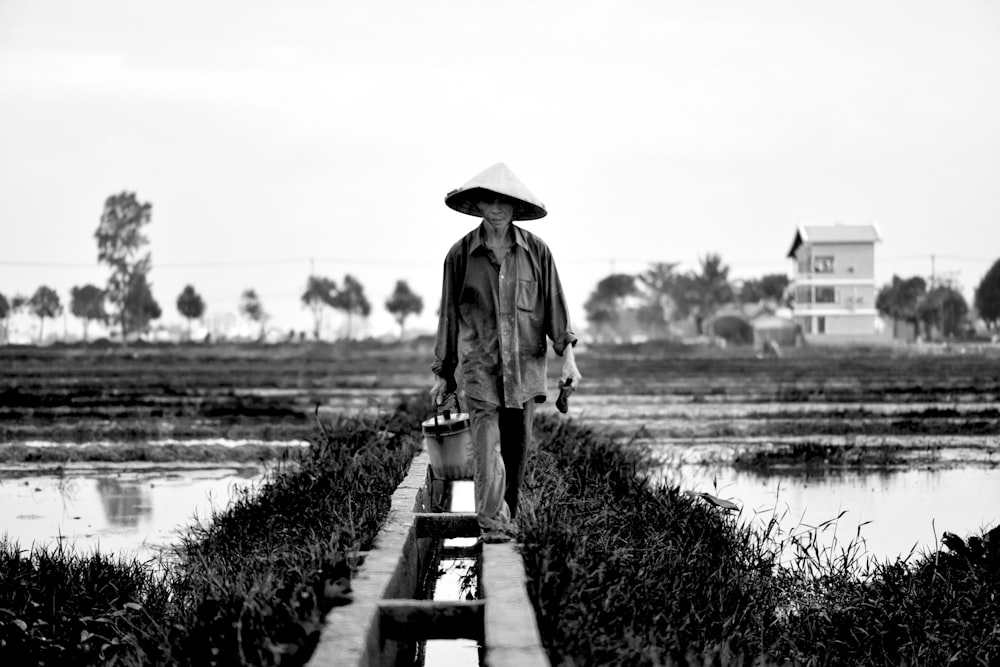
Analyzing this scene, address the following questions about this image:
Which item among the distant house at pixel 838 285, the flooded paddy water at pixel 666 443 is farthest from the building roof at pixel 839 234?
the flooded paddy water at pixel 666 443

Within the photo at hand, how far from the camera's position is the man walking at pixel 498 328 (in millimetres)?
6375

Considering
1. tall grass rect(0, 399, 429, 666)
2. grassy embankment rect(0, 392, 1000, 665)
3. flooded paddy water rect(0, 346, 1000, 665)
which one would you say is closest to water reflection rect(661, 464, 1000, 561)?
flooded paddy water rect(0, 346, 1000, 665)

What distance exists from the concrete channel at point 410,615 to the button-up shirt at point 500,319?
0.84m

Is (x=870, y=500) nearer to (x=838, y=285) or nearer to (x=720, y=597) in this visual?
(x=720, y=597)

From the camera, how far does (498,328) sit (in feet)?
21.0

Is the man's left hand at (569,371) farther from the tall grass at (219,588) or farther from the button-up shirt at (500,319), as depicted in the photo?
the tall grass at (219,588)

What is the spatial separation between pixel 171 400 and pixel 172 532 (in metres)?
16.5

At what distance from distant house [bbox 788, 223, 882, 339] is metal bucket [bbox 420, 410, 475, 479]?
6718cm

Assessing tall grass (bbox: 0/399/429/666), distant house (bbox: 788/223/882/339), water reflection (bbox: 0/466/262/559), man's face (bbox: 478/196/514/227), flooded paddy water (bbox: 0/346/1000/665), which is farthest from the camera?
distant house (bbox: 788/223/882/339)

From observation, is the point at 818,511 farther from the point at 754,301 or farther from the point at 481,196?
the point at 754,301

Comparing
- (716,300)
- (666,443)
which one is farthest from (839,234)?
(666,443)

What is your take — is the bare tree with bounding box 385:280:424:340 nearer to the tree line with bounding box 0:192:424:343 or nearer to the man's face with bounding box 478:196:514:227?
the tree line with bounding box 0:192:424:343

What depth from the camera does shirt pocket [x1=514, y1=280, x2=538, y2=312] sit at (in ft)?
21.1

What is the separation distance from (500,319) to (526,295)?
0.63 feet
